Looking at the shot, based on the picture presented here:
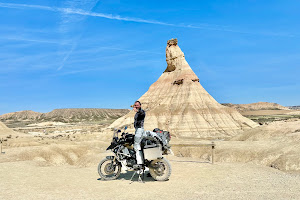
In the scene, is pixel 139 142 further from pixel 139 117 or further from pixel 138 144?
pixel 139 117

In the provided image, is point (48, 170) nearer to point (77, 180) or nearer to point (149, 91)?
point (77, 180)

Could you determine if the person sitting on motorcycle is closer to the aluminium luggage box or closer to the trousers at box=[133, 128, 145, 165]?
the trousers at box=[133, 128, 145, 165]

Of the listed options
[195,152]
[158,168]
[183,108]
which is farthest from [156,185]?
[183,108]

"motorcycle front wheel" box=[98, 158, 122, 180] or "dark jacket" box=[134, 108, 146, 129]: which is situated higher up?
"dark jacket" box=[134, 108, 146, 129]

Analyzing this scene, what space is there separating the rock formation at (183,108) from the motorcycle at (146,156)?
146ft

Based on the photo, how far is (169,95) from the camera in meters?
76.2

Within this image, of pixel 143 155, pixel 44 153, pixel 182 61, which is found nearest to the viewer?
pixel 143 155

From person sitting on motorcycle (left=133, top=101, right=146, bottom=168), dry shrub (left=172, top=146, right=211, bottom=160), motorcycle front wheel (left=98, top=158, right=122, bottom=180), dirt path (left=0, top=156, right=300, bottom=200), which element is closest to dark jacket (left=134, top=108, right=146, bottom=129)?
person sitting on motorcycle (left=133, top=101, right=146, bottom=168)

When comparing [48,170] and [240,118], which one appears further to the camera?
[240,118]

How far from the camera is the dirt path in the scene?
9.27 meters

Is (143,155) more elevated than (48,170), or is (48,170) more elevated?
(143,155)

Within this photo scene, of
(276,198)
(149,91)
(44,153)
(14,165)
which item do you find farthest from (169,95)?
(276,198)

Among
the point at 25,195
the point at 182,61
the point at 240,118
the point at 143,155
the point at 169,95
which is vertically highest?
the point at 182,61

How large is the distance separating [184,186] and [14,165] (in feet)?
34.5
